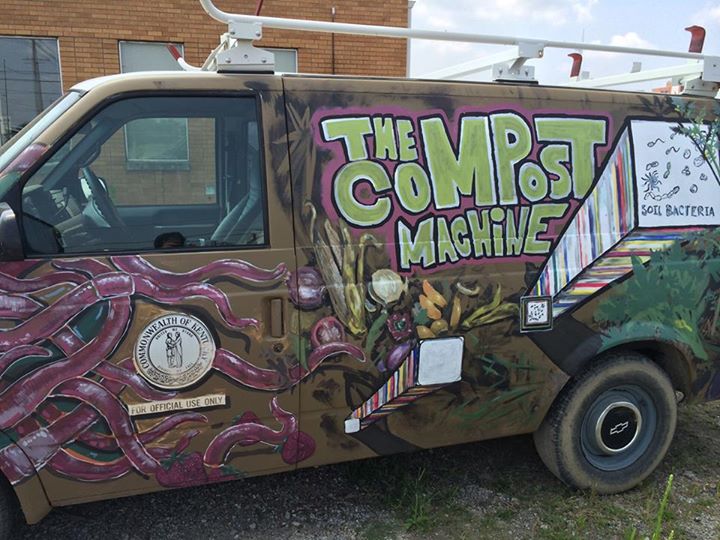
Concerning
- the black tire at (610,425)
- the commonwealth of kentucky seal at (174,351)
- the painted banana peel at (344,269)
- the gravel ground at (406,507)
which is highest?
the painted banana peel at (344,269)

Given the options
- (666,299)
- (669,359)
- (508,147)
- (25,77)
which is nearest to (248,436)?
(508,147)

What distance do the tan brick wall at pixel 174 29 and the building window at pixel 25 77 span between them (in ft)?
0.51

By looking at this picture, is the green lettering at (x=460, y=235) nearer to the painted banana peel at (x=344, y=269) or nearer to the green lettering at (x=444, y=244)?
the green lettering at (x=444, y=244)

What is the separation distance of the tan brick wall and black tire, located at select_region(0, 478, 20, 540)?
699cm

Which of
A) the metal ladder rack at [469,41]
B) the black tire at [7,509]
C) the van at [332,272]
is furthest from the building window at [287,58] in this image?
the black tire at [7,509]

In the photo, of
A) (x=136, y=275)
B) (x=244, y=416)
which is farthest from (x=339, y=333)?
(x=136, y=275)

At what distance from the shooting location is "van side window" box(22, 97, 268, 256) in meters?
2.28

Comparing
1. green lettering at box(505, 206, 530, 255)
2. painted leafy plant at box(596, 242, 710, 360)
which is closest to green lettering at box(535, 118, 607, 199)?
green lettering at box(505, 206, 530, 255)

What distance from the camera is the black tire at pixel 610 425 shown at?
3127mm

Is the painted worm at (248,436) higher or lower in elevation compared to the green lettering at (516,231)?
lower

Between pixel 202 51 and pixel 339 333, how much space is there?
698 centimetres

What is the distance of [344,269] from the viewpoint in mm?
2586

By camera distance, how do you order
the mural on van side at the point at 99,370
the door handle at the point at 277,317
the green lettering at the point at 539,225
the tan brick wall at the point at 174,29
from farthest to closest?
the tan brick wall at the point at 174,29, the green lettering at the point at 539,225, the door handle at the point at 277,317, the mural on van side at the point at 99,370

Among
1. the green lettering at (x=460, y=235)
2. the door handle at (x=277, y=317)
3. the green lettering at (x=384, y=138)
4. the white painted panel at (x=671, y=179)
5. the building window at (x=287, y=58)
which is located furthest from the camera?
the building window at (x=287, y=58)
